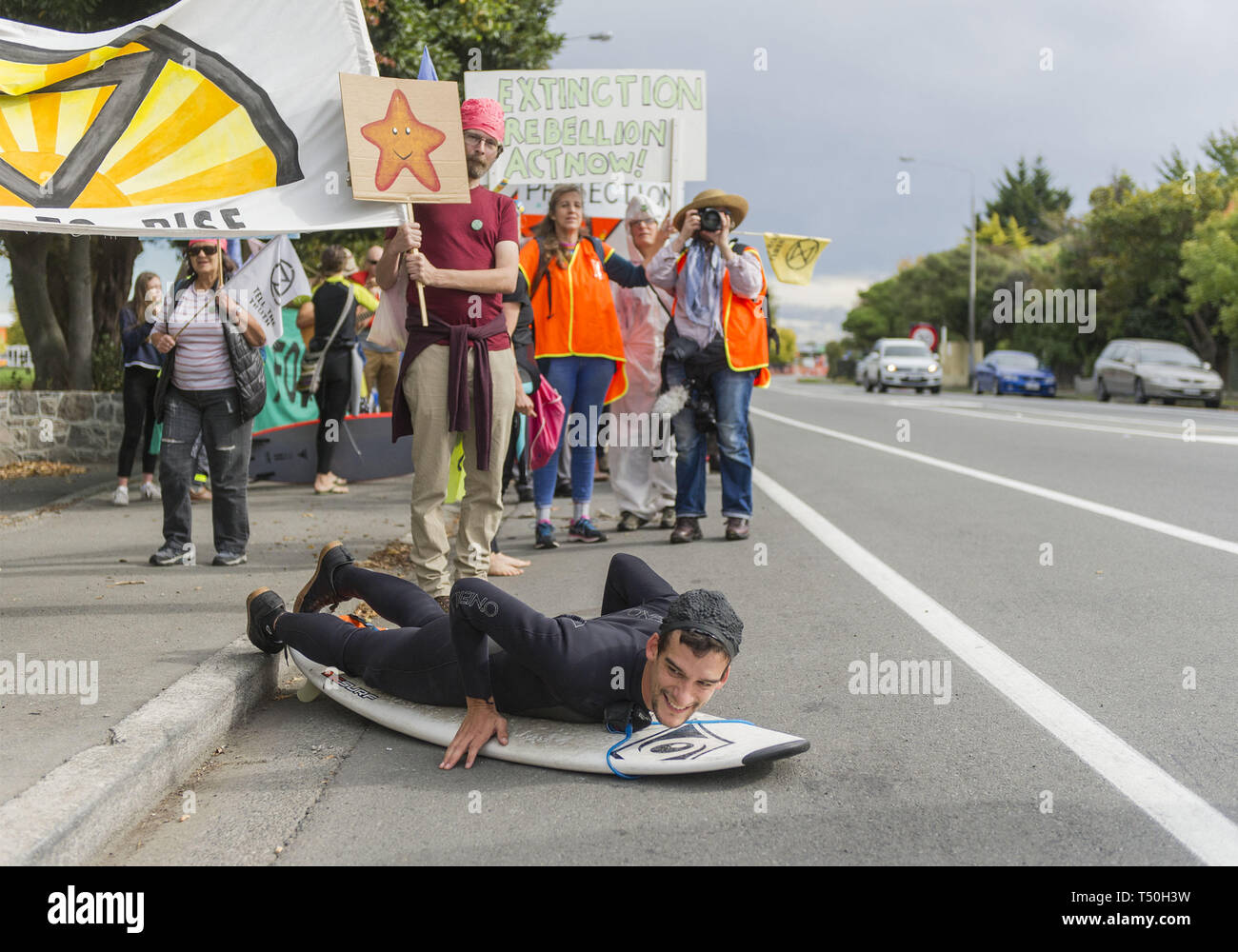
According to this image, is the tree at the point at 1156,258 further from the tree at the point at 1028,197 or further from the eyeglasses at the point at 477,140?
the tree at the point at 1028,197

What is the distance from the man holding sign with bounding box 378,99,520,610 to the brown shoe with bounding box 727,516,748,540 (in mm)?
2586

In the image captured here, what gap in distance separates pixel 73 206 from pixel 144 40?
101cm

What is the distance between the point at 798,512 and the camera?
10.0 metres

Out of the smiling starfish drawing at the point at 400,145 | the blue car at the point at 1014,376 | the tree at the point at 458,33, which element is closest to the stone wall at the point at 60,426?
the tree at the point at 458,33

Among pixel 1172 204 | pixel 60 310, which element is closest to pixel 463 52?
pixel 60 310

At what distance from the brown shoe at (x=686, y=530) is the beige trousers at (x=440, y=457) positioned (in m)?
2.27

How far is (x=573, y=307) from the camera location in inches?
329

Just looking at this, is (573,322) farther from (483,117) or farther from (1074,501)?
(1074,501)

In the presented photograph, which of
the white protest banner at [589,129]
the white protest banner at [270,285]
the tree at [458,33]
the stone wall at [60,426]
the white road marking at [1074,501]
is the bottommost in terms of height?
the white road marking at [1074,501]

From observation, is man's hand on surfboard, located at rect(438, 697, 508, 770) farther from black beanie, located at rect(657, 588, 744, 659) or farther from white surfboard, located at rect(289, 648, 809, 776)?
black beanie, located at rect(657, 588, 744, 659)

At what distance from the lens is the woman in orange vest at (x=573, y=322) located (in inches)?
328

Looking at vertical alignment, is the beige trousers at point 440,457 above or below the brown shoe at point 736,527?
above
